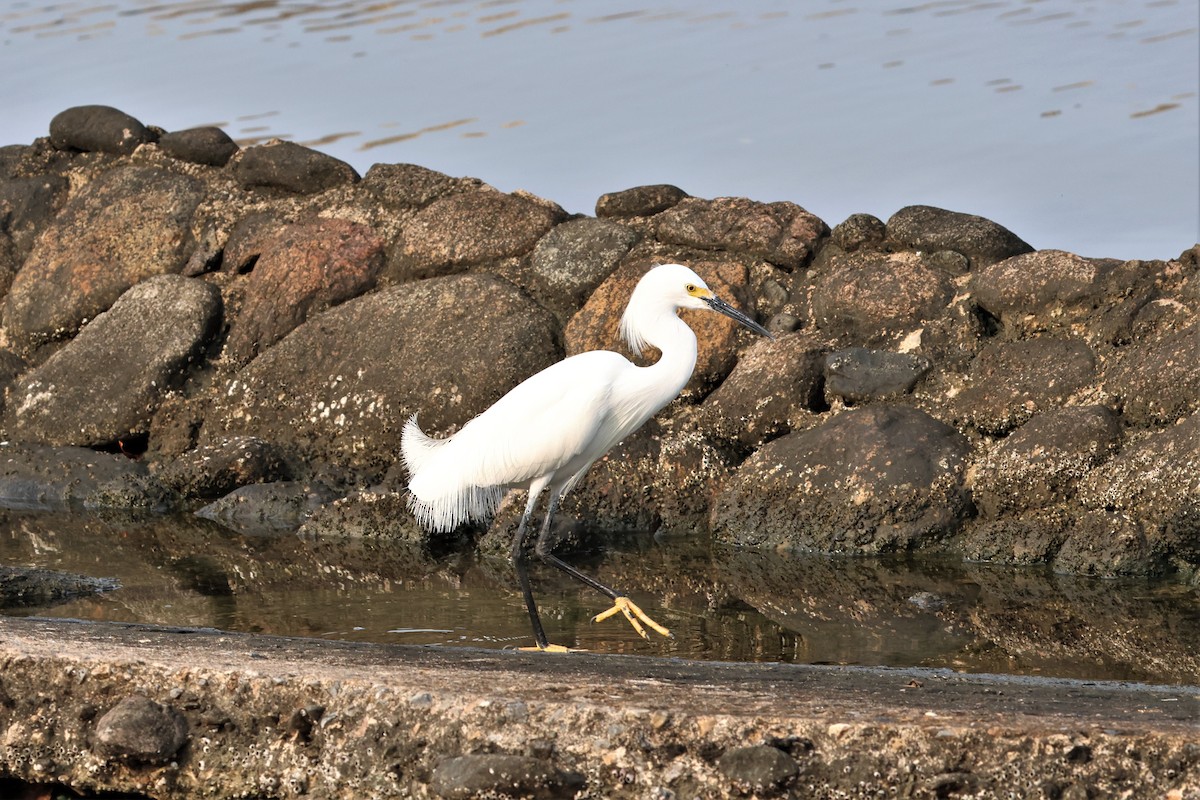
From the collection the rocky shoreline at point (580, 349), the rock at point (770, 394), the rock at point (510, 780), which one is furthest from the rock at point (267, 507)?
the rock at point (510, 780)

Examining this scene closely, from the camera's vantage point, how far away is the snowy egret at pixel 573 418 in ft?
20.8

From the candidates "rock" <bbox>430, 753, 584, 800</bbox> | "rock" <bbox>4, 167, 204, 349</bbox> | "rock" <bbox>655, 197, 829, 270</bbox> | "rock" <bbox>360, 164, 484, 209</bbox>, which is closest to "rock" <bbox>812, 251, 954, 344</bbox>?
"rock" <bbox>655, 197, 829, 270</bbox>

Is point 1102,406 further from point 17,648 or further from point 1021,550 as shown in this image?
point 17,648

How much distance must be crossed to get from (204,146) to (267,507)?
11.9 feet

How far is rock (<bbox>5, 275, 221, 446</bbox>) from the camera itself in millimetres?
10039

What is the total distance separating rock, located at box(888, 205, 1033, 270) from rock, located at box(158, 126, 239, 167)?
4.91 m

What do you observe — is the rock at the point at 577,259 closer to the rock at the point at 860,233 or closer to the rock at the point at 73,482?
the rock at the point at 860,233

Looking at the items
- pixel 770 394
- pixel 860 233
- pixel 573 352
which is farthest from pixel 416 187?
pixel 770 394

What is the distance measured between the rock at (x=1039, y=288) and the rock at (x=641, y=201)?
7.56 feet

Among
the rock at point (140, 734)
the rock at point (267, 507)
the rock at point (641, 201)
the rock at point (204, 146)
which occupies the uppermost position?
the rock at point (204, 146)

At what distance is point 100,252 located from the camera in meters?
11.0

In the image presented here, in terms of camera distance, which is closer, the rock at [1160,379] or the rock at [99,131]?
Answer: the rock at [1160,379]

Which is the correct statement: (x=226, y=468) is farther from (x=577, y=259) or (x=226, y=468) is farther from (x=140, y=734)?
(x=140, y=734)

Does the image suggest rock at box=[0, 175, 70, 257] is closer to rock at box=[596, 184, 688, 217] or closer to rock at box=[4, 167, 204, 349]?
rock at box=[4, 167, 204, 349]
